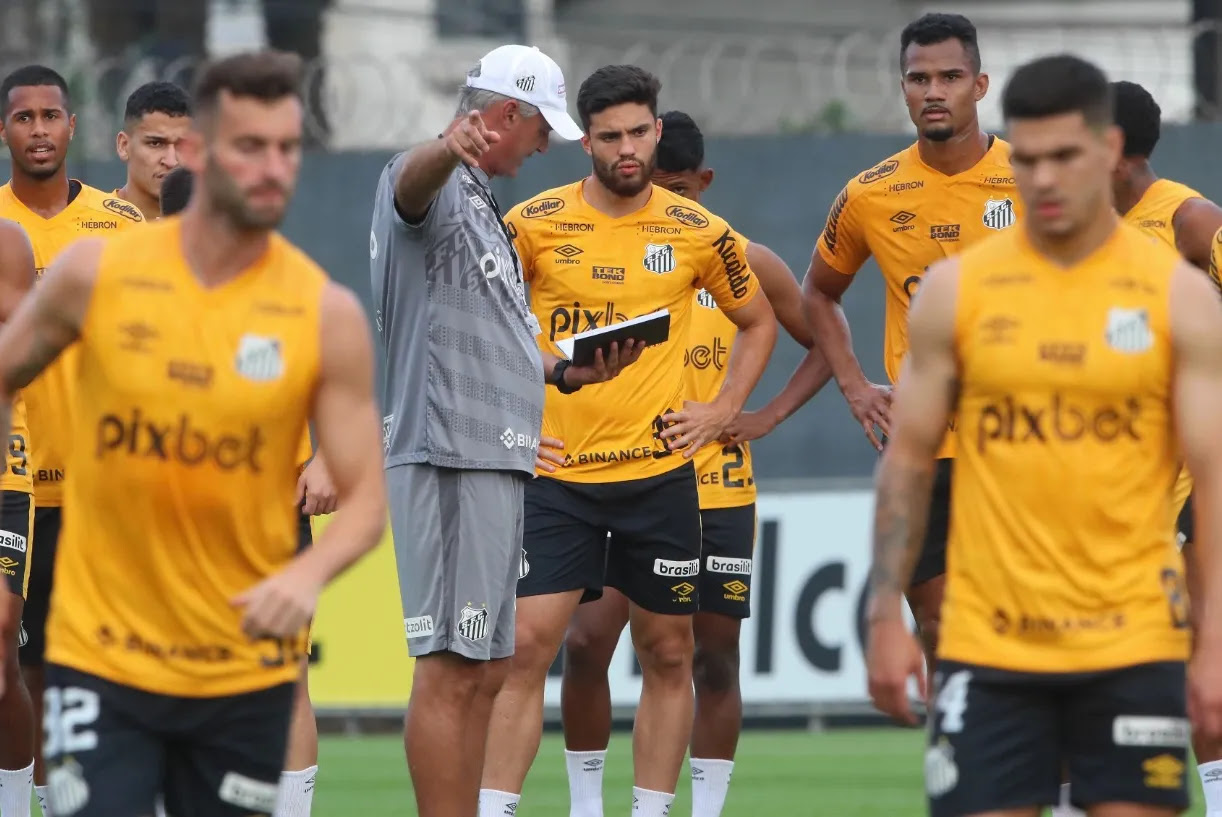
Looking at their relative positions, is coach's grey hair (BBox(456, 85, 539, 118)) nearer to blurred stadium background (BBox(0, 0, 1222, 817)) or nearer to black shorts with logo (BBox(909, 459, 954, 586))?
black shorts with logo (BBox(909, 459, 954, 586))

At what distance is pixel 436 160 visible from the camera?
6.85m

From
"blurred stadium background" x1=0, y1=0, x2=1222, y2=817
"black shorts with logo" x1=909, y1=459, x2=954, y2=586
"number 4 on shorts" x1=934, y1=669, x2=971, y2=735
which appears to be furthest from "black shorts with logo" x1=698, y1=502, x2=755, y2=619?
"number 4 on shorts" x1=934, y1=669, x2=971, y2=735

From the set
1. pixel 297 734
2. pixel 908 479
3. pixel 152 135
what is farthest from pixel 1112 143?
pixel 152 135

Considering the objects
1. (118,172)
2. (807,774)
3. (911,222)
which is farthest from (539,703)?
(118,172)

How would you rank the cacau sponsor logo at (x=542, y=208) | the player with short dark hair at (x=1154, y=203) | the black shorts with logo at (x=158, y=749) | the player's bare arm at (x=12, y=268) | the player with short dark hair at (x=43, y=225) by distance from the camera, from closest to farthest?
the black shorts with logo at (x=158, y=749), the player's bare arm at (x=12, y=268), the player with short dark hair at (x=1154, y=203), the player with short dark hair at (x=43, y=225), the cacau sponsor logo at (x=542, y=208)

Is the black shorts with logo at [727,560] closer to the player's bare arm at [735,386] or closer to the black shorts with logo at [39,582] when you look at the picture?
the player's bare arm at [735,386]

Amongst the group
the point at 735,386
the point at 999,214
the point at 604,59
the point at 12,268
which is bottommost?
the point at 735,386

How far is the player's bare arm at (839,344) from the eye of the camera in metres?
8.98

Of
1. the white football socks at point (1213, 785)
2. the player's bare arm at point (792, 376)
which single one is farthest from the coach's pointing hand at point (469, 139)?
the white football socks at point (1213, 785)

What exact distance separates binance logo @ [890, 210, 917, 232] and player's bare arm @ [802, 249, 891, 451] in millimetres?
572

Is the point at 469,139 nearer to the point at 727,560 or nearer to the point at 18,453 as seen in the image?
the point at 18,453

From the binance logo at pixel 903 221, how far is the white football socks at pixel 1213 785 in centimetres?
235

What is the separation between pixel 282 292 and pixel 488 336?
2.07 meters

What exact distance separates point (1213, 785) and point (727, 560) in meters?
2.56
